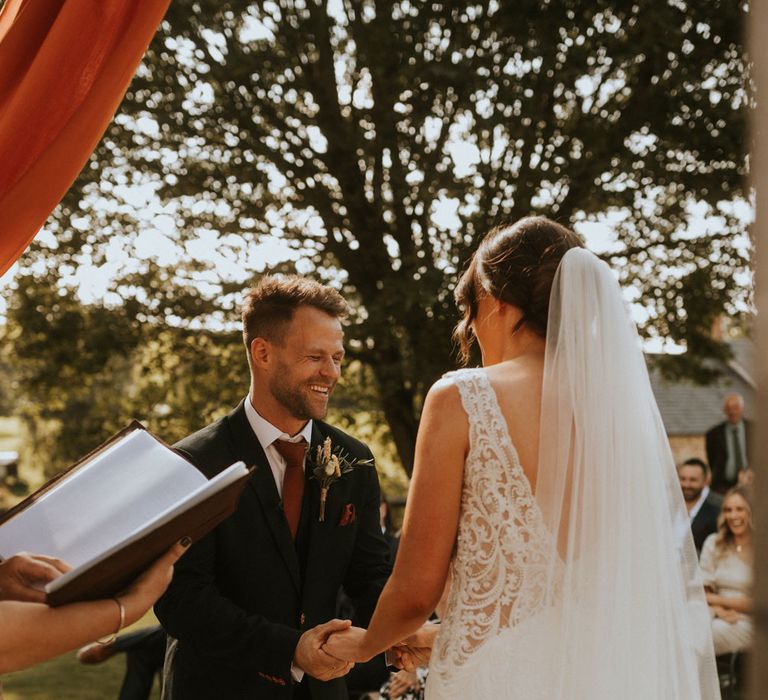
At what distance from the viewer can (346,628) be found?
3.21 m

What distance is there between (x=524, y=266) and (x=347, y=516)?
46.9 inches

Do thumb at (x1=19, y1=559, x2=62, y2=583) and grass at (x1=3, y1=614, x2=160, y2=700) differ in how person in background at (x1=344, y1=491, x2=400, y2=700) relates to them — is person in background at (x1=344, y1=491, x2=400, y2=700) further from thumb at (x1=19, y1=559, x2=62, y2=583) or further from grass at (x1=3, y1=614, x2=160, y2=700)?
thumb at (x1=19, y1=559, x2=62, y2=583)

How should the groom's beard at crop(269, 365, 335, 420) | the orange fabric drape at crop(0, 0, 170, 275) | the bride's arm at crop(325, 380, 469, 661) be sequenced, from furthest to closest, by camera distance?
the groom's beard at crop(269, 365, 335, 420) → the bride's arm at crop(325, 380, 469, 661) → the orange fabric drape at crop(0, 0, 170, 275)

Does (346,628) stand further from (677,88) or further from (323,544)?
(677,88)

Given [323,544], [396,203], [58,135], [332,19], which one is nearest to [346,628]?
[323,544]

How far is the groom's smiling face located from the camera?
11.7 ft

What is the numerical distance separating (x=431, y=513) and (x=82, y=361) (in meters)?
8.65

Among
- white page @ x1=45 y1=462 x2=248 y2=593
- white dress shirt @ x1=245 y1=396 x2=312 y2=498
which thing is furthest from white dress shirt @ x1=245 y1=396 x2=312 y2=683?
white page @ x1=45 y1=462 x2=248 y2=593

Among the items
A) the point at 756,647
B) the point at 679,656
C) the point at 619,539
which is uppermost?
the point at 756,647

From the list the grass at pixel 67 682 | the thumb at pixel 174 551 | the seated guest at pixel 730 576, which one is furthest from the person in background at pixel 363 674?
the thumb at pixel 174 551

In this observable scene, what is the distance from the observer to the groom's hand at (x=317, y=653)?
317 cm

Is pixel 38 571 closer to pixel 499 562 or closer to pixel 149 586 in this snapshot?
pixel 149 586

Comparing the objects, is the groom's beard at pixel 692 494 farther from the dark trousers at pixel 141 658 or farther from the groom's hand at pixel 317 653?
the groom's hand at pixel 317 653

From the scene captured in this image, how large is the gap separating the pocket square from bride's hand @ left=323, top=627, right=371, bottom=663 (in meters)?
0.45
